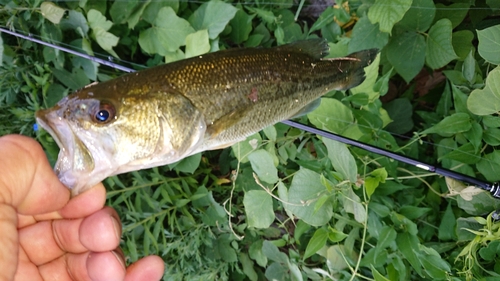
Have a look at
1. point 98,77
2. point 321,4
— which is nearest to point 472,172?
point 321,4

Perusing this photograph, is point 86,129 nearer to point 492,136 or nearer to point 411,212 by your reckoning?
point 411,212

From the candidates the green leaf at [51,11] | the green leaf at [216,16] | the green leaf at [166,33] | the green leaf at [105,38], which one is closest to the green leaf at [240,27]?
the green leaf at [216,16]

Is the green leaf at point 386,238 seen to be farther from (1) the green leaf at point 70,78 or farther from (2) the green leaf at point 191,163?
(1) the green leaf at point 70,78

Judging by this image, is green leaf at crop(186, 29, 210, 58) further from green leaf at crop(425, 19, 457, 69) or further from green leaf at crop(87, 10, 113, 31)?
green leaf at crop(425, 19, 457, 69)

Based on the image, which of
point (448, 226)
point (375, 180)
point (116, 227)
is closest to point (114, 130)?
point (116, 227)

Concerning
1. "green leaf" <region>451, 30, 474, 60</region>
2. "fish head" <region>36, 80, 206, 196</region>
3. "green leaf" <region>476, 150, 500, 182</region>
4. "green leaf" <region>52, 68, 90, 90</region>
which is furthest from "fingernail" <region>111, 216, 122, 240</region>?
"green leaf" <region>451, 30, 474, 60</region>

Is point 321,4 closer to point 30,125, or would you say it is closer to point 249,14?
point 249,14
